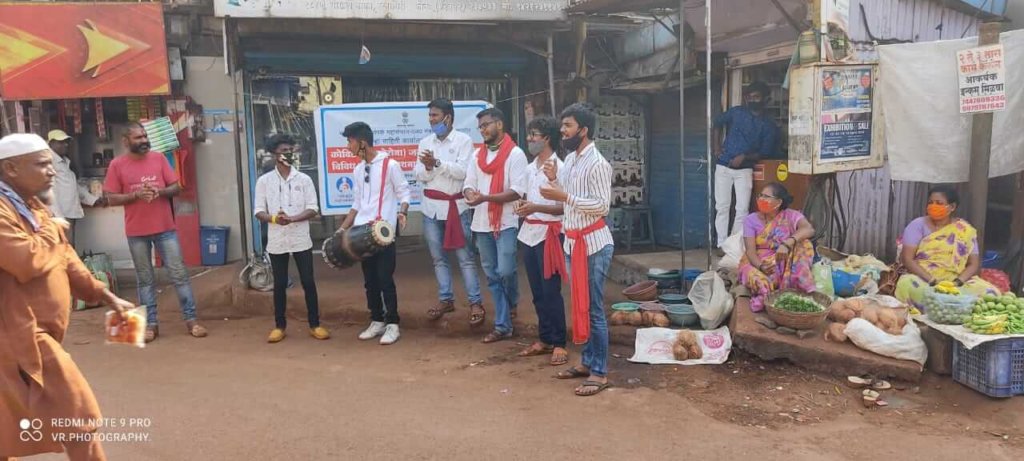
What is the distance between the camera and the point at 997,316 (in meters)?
→ 4.58

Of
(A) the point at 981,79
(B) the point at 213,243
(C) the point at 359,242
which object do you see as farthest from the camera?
(B) the point at 213,243

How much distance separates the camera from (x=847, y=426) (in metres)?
4.21

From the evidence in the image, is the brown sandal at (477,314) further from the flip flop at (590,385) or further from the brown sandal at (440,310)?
the flip flop at (590,385)

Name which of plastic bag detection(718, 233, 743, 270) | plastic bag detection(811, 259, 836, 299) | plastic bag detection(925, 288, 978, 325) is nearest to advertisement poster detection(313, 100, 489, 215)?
plastic bag detection(718, 233, 743, 270)

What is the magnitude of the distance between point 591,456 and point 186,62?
21.5 feet

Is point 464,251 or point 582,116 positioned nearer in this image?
point 582,116

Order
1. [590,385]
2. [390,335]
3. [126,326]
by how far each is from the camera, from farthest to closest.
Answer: [390,335], [590,385], [126,326]

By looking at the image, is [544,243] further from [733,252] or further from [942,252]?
[942,252]

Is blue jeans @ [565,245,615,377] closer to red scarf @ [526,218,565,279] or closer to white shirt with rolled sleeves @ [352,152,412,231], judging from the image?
red scarf @ [526,218,565,279]

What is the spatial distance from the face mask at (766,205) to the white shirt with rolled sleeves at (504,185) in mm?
1843

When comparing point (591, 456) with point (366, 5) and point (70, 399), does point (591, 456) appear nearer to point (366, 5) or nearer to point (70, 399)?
point (70, 399)

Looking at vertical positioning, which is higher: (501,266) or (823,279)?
(501,266)

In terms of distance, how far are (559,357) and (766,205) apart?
2.00 m

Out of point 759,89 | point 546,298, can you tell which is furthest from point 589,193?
point 759,89
